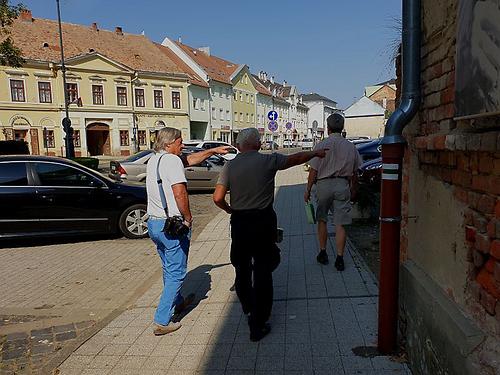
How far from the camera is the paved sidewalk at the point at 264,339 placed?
132 inches

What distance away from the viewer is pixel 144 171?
1316cm

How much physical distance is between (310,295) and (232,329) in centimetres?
109

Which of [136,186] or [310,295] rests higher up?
[136,186]

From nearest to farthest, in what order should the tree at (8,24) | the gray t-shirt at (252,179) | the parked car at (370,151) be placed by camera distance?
the gray t-shirt at (252,179), the parked car at (370,151), the tree at (8,24)

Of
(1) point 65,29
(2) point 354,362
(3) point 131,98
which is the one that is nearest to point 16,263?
(2) point 354,362

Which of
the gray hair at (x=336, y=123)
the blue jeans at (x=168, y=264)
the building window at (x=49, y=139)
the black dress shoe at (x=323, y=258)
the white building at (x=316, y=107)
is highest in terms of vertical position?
the white building at (x=316, y=107)

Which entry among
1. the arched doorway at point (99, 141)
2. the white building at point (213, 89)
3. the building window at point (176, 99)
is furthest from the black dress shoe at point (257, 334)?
the white building at point (213, 89)

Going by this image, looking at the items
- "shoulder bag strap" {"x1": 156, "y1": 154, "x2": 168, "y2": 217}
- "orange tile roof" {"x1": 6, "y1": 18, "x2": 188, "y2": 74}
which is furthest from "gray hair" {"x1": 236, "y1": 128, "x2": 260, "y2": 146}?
"orange tile roof" {"x1": 6, "y1": 18, "x2": 188, "y2": 74}

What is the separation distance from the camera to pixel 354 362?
3.28 metres

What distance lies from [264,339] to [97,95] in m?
44.3

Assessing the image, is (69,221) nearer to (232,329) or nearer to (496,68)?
(232,329)

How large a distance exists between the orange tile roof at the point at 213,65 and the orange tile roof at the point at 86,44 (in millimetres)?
7027

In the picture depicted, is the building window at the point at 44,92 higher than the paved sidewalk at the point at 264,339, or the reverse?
the building window at the point at 44,92

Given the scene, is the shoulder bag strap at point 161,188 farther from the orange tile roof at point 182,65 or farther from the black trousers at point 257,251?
the orange tile roof at point 182,65
